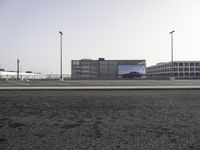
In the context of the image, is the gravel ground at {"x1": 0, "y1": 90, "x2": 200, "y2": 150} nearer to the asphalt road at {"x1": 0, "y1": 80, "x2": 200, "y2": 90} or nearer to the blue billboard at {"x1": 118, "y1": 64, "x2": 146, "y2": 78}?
the asphalt road at {"x1": 0, "y1": 80, "x2": 200, "y2": 90}

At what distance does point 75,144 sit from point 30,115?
4.53 m

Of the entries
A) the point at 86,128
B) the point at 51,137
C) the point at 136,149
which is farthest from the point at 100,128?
the point at 136,149

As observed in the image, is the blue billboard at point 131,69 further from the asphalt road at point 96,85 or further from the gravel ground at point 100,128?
the gravel ground at point 100,128

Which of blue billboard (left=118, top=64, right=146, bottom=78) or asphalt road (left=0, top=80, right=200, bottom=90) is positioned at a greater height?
blue billboard (left=118, top=64, right=146, bottom=78)

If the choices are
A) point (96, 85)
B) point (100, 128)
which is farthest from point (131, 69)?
point (100, 128)

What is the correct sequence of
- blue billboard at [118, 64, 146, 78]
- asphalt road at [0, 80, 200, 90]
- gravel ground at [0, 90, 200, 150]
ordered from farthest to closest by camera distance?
blue billboard at [118, 64, 146, 78]
asphalt road at [0, 80, 200, 90]
gravel ground at [0, 90, 200, 150]

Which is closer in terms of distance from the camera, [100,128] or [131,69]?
[100,128]

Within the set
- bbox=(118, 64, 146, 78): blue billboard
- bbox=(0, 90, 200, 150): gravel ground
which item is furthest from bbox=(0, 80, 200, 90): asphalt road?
bbox=(118, 64, 146, 78): blue billboard

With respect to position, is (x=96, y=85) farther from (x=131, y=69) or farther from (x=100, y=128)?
(x=131, y=69)

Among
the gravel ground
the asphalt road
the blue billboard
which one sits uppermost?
the blue billboard

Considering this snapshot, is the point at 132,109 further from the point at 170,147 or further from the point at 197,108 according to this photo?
the point at 170,147

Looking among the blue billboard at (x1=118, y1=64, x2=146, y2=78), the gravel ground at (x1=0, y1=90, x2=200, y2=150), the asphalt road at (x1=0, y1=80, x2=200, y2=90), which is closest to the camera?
the gravel ground at (x1=0, y1=90, x2=200, y2=150)

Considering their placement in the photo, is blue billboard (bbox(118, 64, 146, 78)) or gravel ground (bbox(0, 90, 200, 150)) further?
blue billboard (bbox(118, 64, 146, 78))

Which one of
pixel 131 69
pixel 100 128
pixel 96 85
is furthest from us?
pixel 131 69
